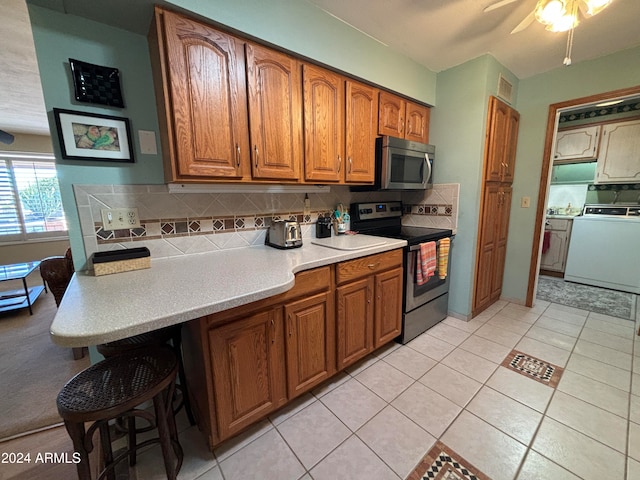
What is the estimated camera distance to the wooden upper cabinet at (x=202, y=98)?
1.20 m

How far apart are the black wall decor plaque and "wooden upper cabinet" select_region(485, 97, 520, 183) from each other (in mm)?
2741

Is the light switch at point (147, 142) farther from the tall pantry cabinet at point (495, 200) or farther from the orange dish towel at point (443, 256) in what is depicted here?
the tall pantry cabinet at point (495, 200)

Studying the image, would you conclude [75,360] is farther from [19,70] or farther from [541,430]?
[541,430]

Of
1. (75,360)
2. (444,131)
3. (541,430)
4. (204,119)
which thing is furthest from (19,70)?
(541,430)

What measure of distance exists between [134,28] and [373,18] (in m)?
1.41

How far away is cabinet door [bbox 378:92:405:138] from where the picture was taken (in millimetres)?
2105

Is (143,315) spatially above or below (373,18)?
below

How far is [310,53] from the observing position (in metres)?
1.58

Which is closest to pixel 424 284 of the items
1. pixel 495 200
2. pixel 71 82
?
pixel 495 200

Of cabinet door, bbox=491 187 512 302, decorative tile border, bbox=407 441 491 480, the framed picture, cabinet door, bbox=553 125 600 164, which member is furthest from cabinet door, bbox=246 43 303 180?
cabinet door, bbox=553 125 600 164

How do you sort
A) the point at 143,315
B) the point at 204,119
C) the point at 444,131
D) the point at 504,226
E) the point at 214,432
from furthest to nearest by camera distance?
the point at 504,226 → the point at 444,131 → the point at 204,119 → the point at 214,432 → the point at 143,315

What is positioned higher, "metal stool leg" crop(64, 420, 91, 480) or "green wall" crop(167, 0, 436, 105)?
"green wall" crop(167, 0, 436, 105)

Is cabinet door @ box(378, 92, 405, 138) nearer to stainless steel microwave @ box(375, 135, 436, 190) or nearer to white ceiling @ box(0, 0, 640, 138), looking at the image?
stainless steel microwave @ box(375, 135, 436, 190)

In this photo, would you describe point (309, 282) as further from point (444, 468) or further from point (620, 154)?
point (620, 154)
